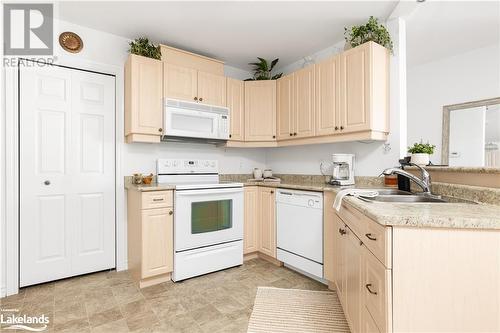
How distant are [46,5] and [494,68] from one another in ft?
15.3

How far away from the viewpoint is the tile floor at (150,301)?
5.94 feet

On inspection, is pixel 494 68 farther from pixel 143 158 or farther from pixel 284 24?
pixel 143 158

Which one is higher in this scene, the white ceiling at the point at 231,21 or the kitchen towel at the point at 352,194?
the white ceiling at the point at 231,21

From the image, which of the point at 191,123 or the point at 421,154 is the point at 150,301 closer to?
the point at 191,123

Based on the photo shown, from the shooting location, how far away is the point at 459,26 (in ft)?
8.35

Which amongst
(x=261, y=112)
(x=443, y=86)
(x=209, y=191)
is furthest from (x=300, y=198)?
(x=443, y=86)

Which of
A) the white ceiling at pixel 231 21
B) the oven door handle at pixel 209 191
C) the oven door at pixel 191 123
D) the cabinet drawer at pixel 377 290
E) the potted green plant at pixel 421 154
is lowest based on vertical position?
the cabinet drawer at pixel 377 290

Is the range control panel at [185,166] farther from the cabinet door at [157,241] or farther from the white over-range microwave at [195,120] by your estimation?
the cabinet door at [157,241]

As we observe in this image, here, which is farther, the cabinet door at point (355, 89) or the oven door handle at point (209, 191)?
the oven door handle at point (209, 191)

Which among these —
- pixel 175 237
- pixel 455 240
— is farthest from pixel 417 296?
pixel 175 237

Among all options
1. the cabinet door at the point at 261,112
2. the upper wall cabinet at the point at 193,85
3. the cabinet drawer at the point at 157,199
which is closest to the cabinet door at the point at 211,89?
the upper wall cabinet at the point at 193,85

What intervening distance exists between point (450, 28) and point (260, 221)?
2.81 m

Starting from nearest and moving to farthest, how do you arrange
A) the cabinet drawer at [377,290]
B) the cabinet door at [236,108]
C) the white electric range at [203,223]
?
the cabinet drawer at [377,290] < the white electric range at [203,223] < the cabinet door at [236,108]

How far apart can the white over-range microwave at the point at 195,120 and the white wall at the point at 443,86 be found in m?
2.62
